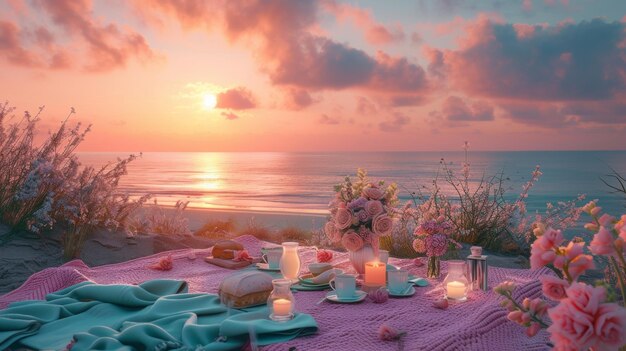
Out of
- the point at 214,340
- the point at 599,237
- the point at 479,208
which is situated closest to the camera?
the point at 599,237

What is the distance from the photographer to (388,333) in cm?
286

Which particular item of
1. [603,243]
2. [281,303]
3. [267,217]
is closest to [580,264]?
[603,243]

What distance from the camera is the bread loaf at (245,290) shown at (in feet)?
11.1

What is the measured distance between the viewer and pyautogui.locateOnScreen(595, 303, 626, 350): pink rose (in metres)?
1.12

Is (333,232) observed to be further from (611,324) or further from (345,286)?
(611,324)

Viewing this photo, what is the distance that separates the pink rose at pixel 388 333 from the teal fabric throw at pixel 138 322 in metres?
0.37

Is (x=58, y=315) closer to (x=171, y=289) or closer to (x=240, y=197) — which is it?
(x=171, y=289)

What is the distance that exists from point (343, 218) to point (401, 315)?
1.00m

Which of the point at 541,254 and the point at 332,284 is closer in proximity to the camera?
the point at 541,254

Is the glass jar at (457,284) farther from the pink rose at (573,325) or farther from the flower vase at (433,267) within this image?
the pink rose at (573,325)

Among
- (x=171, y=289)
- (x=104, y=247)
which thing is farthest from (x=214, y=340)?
(x=104, y=247)

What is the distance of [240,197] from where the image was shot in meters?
23.5

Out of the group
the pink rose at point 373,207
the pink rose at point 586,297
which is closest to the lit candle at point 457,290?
the pink rose at point 373,207

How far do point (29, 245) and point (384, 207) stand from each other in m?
4.44
